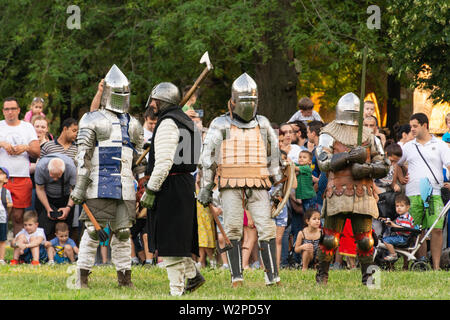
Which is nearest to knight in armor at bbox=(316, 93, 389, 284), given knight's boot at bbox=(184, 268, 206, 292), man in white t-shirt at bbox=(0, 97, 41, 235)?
knight's boot at bbox=(184, 268, 206, 292)

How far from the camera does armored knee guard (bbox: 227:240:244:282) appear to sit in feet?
31.0

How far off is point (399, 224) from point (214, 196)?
245 centimetres

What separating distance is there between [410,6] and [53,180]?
6.27m

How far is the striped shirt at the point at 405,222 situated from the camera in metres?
12.0

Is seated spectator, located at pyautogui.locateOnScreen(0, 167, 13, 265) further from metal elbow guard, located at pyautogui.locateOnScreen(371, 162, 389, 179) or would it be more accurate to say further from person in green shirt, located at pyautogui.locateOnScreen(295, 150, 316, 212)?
metal elbow guard, located at pyautogui.locateOnScreen(371, 162, 389, 179)

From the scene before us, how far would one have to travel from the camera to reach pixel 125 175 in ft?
30.3

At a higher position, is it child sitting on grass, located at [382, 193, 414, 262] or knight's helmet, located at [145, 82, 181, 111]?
knight's helmet, located at [145, 82, 181, 111]

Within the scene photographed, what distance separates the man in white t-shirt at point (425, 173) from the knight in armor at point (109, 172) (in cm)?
446

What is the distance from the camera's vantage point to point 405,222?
1206cm

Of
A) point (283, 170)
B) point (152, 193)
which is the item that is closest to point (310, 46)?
point (283, 170)

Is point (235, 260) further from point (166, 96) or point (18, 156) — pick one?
point (18, 156)

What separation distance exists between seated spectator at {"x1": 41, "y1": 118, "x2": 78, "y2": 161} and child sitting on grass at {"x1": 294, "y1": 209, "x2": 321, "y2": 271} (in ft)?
11.0

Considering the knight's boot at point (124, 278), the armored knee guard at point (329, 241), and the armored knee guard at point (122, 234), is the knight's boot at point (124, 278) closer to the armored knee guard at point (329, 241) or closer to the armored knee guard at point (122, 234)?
the armored knee guard at point (122, 234)

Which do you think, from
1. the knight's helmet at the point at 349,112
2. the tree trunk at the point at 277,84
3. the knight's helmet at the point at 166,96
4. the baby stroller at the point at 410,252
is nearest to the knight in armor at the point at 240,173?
the knight's helmet at the point at 166,96
